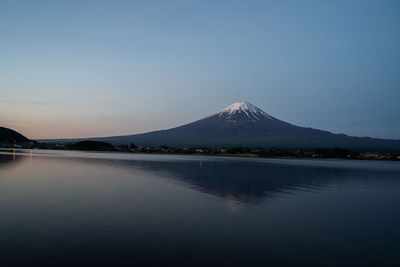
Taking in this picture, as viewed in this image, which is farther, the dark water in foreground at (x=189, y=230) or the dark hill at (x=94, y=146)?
the dark hill at (x=94, y=146)

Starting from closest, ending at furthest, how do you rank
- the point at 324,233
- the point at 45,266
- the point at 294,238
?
1. the point at 45,266
2. the point at 294,238
3. the point at 324,233

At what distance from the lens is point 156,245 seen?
→ 27.0ft

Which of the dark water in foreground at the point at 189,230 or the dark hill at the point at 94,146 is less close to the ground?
the dark hill at the point at 94,146

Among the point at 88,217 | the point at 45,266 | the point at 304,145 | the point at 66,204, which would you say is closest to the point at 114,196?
the point at 66,204

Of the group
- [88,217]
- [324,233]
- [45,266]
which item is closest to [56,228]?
[88,217]

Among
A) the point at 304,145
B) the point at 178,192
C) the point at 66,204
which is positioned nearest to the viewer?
the point at 66,204

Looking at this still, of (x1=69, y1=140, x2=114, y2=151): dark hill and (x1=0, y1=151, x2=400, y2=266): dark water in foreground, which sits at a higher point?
(x1=69, y1=140, x2=114, y2=151): dark hill

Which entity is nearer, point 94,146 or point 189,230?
point 189,230

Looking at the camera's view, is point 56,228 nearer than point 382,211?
Yes

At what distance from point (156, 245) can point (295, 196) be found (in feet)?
41.8

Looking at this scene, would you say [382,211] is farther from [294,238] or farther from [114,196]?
[114,196]

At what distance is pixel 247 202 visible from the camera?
15.7 meters

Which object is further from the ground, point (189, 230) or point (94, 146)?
point (94, 146)

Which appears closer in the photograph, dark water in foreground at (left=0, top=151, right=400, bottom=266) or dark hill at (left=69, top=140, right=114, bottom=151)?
dark water in foreground at (left=0, top=151, right=400, bottom=266)
